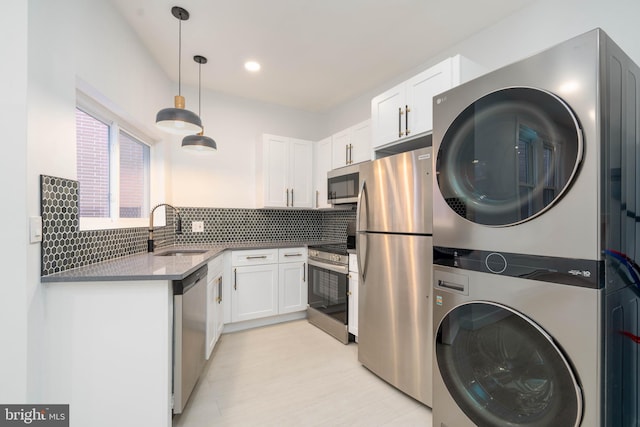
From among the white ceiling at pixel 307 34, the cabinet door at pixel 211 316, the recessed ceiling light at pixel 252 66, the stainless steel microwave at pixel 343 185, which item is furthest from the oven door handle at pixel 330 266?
the recessed ceiling light at pixel 252 66

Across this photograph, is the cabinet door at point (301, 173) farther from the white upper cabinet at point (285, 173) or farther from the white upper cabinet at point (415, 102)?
the white upper cabinet at point (415, 102)

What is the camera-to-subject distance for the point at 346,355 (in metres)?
2.52

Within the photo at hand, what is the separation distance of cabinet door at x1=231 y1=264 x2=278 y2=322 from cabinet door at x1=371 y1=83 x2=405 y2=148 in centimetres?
183

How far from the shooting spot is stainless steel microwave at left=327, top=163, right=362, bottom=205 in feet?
9.13

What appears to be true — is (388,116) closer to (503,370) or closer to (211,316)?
(503,370)

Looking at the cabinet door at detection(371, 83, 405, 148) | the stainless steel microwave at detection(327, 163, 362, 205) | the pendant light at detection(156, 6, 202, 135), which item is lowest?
the stainless steel microwave at detection(327, 163, 362, 205)

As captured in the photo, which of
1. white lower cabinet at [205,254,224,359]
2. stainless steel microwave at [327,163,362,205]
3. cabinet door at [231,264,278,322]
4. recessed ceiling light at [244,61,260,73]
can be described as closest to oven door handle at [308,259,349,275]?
cabinet door at [231,264,278,322]

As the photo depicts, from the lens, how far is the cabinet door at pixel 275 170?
347 cm

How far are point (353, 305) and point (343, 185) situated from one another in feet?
4.02

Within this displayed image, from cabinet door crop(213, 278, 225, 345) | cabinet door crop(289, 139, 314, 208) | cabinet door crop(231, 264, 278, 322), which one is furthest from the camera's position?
cabinet door crop(289, 139, 314, 208)

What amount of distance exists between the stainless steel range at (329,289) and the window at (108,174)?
71.6 inches

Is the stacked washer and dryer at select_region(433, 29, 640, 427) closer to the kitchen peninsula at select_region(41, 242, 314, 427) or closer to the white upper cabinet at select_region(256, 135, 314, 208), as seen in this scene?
the kitchen peninsula at select_region(41, 242, 314, 427)

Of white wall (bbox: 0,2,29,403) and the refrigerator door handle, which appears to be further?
the refrigerator door handle

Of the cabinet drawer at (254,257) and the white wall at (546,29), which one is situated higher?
the white wall at (546,29)
